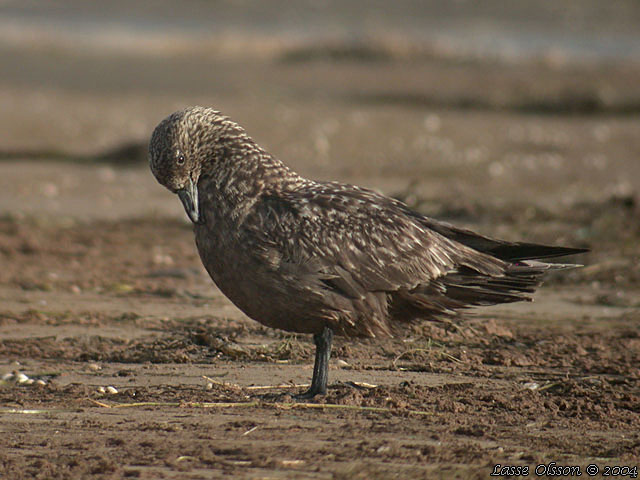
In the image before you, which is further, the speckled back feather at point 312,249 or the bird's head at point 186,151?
the bird's head at point 186,151

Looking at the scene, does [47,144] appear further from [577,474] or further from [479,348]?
[577,474]

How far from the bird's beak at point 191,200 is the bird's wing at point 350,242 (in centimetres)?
27

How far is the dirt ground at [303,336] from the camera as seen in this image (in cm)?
518

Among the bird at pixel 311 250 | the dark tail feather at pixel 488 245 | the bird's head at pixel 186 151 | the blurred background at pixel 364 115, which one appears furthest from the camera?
the blurred background at pixel 364 115

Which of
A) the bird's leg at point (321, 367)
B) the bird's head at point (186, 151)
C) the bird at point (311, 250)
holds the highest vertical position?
the bird's head at point (186, 151)

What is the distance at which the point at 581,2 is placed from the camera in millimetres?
32844

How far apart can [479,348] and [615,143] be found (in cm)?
897

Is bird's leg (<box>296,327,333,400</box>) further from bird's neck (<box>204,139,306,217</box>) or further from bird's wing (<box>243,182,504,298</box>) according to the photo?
bird's neck (<box>204,139,306,217</box>)

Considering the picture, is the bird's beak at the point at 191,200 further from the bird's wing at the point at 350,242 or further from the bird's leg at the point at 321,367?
the bird's leg at the point at 321,367

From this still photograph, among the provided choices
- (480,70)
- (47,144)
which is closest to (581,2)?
(480,70)

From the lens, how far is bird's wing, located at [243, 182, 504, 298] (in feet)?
18.8

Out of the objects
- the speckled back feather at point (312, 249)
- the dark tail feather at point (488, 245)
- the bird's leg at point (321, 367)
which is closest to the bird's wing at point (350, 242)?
the speckled back feather at point (312, 249)

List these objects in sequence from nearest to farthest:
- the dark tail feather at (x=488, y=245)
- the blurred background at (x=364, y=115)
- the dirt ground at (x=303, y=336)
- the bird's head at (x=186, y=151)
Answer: the dirt ground at (x=303, y=336) < the bird's head at (x=186, y=151) < the dark tail feather at (x=488, y=245) < the blurred background at (x=364, y=115)

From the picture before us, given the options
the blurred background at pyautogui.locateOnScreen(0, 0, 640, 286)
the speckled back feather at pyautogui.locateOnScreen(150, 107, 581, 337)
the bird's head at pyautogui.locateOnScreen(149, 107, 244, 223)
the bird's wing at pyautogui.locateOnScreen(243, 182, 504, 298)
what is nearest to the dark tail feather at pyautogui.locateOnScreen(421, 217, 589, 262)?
the speckled back feather at pyautogui.locateOnScreen(150, 107, 581, 337)
